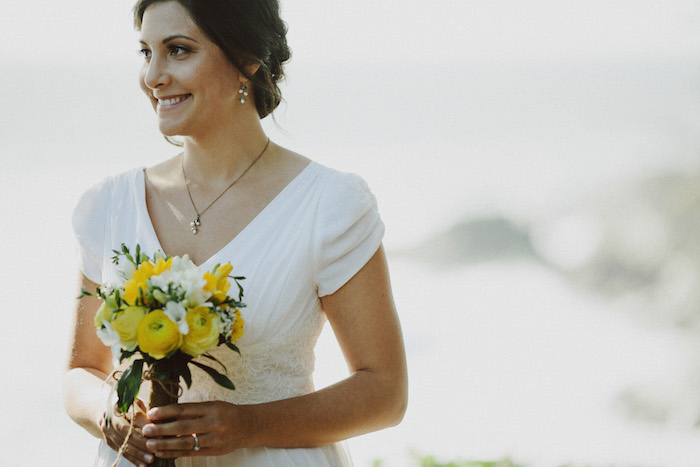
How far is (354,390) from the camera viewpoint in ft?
6.65

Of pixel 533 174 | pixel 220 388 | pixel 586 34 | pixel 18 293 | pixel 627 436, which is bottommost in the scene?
pixel 627 436

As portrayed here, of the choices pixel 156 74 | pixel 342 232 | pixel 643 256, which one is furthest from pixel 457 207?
pixel 156 74

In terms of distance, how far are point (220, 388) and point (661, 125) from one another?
7432 mm

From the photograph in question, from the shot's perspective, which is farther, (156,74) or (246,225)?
(246,225)

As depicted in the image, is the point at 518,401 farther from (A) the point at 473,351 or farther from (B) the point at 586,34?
(B) the point at 586,34

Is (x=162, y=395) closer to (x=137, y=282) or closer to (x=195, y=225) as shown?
(x=137, y=282)

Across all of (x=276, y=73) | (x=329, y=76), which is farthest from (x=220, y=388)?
(x=329, y=76)

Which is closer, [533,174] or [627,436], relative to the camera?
[627,436]

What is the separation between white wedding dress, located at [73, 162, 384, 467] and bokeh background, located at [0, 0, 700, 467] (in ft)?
15.1

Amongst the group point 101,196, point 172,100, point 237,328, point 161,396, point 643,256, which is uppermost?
point 643,256

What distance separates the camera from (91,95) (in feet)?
29.5

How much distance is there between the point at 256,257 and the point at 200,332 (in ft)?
1.56

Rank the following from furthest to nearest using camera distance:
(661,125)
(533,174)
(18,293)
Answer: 1. (533,174)
2. (661,125)
3. (18,293)

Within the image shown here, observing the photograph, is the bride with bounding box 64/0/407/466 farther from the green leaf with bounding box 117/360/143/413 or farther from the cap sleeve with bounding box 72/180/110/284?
the green leaf with bounding box 117/360/143/413
